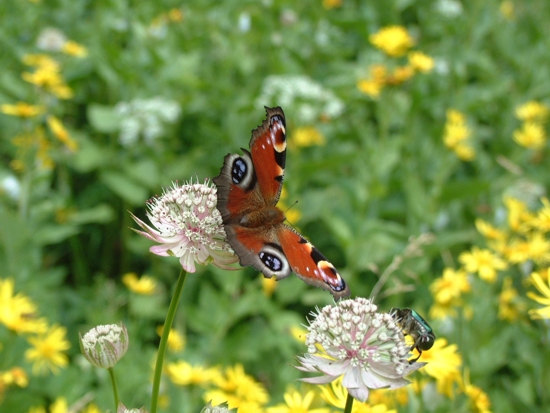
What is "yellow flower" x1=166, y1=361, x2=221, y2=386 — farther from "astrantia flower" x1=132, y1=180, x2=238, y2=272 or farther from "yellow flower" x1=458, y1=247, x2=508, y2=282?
"yellow flower" x1=458, y1=247, x2=508, y2=282

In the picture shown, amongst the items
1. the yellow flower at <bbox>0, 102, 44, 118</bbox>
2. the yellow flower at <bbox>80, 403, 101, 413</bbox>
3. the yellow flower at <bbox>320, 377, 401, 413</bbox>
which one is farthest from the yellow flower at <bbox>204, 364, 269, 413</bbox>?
the yellow flower at <bbox>0, 102, 44, 118</bbox>

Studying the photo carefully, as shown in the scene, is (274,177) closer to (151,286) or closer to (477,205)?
(151,286)

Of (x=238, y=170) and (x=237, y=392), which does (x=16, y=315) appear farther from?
(x=238, y=170)

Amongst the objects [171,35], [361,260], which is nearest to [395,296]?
[361,260]

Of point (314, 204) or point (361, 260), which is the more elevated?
point (314, 204)

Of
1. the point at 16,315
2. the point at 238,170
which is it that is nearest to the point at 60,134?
the point at 16,315

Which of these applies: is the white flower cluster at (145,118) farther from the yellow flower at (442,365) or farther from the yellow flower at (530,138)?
the yellow flower at (442,365)

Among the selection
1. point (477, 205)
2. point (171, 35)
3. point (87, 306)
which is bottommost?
point (87, 306)
